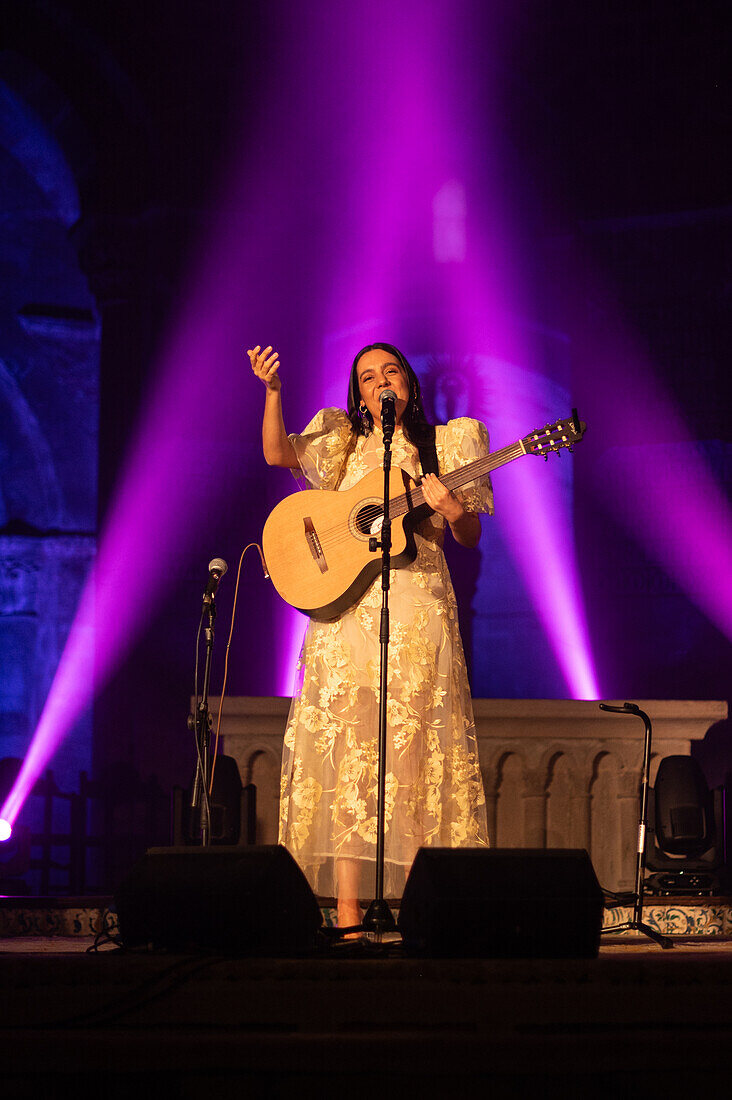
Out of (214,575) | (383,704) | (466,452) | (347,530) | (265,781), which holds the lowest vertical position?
(265,781)

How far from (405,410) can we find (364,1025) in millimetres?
2622

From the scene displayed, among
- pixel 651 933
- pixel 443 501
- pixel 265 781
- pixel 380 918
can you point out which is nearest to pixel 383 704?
pixel 380 918

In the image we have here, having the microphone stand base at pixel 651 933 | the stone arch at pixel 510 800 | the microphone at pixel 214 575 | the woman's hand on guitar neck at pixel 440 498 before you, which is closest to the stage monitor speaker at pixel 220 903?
the woman's hand on guitar neck at pixel 440 498

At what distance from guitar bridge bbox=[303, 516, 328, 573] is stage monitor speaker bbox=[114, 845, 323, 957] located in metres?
1.58

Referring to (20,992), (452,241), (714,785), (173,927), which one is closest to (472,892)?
(173,927)

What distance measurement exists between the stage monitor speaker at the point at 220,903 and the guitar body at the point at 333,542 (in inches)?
58.6

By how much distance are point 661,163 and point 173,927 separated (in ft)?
26.0

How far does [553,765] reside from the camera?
20.4 feet

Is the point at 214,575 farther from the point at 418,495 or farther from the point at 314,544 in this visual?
the point at 418,495

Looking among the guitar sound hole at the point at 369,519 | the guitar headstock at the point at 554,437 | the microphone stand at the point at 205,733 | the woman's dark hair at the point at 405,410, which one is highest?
the woman's dark hair at the point at 405,410

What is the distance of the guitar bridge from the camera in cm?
405

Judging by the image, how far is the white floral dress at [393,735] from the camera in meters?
3.94

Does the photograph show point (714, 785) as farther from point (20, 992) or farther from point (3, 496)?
point (20, 992)

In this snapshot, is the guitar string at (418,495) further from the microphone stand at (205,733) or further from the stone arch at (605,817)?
the stone arch at (605,817)
